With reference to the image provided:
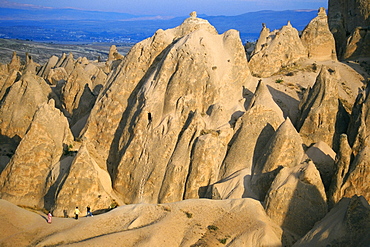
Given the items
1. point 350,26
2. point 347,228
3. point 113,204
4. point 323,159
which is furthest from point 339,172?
point 350,26

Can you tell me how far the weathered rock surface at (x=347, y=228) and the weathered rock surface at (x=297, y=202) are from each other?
224 centimetres

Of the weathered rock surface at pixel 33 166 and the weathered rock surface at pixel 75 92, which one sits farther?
the weathered rock surface at pixel 75 92

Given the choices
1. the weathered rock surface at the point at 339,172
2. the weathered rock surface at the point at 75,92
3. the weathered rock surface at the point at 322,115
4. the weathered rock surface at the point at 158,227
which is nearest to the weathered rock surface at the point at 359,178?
the weathered rock surface at the point at 339,172

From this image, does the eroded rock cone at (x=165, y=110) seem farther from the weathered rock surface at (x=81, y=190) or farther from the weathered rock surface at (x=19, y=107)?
the weathered rock surface at (x=19, y=107)

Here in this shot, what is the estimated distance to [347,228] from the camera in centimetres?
2145

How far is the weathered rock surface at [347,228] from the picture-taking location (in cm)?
2103

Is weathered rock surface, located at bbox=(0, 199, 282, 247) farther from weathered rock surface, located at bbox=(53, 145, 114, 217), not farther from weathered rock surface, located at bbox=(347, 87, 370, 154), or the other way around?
weathered rock surface, located at bbox=(347, 87, 370, 154)

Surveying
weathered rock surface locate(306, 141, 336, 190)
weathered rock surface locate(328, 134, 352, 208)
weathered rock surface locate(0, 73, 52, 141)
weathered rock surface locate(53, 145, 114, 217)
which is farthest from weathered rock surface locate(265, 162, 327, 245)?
weathered rock surface locate(0, 73, 52, 141)

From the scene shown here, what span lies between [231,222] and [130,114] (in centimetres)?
1158

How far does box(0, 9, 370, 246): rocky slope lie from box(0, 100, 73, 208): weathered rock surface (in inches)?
2.4

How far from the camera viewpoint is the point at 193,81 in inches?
1296

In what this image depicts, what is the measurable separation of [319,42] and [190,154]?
2367 cm

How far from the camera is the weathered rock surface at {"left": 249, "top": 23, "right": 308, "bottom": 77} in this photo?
144 feet

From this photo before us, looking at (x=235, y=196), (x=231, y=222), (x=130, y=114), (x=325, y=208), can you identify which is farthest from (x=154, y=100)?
(x=325, y=208)
